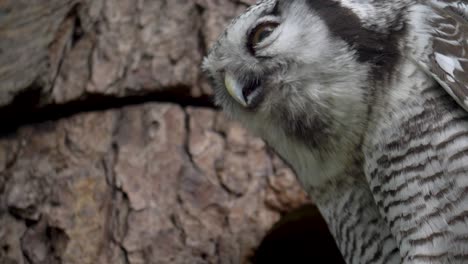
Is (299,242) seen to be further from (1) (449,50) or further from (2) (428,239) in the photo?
(1) (449,50)

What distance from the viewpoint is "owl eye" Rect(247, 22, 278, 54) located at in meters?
2.53

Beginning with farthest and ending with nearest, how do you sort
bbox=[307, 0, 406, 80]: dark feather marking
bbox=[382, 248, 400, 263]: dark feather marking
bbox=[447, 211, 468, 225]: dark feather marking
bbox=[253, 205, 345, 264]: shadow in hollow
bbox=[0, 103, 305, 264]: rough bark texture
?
bbox=[253, 205, 345, 264]: shadow in hollow, bbox=[0, 103, 305, 264]: rough bark texture, bbox=[382, 248, 400, 263]: dark feather marking, bbox=[307, 0, 406, 80]: dark feather marking, bbox=[447, 211, 468, 225]: dark feather marking

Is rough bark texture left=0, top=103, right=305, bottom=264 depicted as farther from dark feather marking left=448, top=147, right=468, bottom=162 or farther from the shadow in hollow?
dark feather marking left=448, top=147, right=468, bottom=162

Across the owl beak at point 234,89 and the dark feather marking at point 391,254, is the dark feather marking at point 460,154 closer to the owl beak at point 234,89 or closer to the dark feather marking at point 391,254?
the dark feather marking at point 391,254

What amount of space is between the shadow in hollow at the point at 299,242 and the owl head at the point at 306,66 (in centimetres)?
74

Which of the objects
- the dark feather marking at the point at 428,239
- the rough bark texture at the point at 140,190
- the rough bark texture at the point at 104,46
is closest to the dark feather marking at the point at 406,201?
the dark feather marking at the point at 428,239

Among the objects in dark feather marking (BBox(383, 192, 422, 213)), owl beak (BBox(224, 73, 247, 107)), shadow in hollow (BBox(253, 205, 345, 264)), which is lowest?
shadow in hollow (BBox(253, 205, 345, 264))

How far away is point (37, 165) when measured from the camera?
131 inches

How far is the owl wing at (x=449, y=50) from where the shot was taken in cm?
225

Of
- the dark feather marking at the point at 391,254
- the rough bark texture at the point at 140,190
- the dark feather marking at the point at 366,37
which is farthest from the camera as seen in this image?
the rough bark texture at the point at 140,190

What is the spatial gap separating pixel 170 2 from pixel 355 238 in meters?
1.43

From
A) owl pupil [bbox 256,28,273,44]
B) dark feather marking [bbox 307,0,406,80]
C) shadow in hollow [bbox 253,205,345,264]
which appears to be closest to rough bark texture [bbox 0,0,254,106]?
shadow in hollow [bbox 253,205,345,264]

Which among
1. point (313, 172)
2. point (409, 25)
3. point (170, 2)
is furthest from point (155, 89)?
point (409, 25)

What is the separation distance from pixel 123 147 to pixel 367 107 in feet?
4.12
